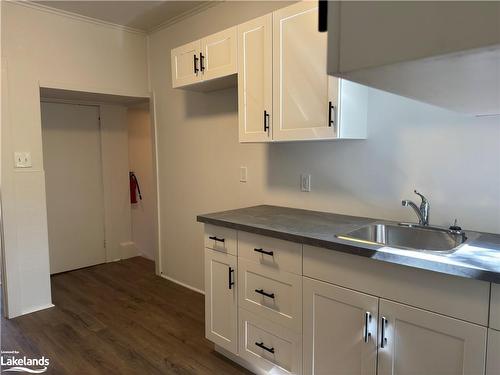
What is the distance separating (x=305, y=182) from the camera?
2.40 meters

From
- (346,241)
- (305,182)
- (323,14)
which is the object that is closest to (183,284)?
(305,182)

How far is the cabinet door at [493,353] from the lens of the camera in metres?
1.19

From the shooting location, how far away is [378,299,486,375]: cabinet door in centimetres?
124

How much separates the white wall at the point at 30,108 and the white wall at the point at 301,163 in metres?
0.76

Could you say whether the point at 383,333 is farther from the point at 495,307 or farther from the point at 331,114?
the point at 331,114

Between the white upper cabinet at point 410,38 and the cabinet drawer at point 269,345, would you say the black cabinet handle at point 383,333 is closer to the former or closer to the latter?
the cabinet drawer at point 269,345

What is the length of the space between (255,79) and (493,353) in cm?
179

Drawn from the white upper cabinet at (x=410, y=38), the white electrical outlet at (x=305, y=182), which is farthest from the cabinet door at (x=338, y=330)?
the white upper cabinet at (x=410, y=38)

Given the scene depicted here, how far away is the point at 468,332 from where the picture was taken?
125 cm

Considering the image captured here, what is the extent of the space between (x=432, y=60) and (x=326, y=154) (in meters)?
1.76

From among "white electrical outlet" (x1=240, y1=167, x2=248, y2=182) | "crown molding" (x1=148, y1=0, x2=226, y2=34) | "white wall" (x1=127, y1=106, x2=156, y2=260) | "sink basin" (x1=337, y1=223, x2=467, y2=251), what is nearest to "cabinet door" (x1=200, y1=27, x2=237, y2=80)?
"crown molding" (x1=148, y1=0, x2=226, y2=34)

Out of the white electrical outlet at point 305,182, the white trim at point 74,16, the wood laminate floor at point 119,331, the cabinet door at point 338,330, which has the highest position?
the white trim at point 74,16

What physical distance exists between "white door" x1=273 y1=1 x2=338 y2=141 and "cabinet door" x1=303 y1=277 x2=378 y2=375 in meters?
0.82

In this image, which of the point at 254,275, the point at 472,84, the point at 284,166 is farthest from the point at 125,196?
the point at 472,84
